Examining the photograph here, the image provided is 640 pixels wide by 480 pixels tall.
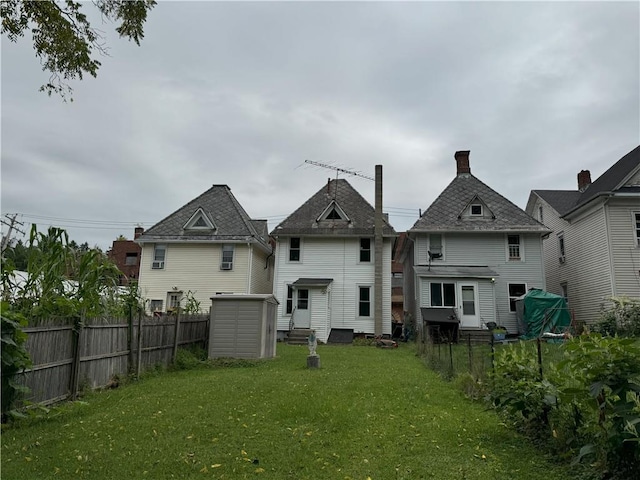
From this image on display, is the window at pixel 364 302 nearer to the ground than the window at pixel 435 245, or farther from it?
nearer to the ground

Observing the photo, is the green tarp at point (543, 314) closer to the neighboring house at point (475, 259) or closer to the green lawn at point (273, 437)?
the neighboring house at point (475, 259)

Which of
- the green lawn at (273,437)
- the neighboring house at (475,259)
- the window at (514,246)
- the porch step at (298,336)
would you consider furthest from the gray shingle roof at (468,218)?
the green lawn at (273,437)

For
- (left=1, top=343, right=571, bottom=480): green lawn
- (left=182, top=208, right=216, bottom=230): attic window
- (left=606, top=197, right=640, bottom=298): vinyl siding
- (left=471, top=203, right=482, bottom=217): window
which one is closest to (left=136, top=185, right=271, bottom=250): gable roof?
(left=182, top=208, right=216, bottom=230): attic window

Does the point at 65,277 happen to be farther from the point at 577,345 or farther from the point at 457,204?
the point at 457,204

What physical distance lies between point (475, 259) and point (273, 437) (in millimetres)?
20129

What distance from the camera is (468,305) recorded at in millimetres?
21844

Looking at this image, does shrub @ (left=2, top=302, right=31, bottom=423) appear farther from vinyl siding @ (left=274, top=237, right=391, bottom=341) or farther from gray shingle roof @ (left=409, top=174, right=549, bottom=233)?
gray shingle roof @ (left=409, top=174, right=549, bottom=233)

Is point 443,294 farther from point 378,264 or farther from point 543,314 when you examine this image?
point 543,314

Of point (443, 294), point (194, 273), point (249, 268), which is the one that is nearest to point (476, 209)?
point (443, 294)

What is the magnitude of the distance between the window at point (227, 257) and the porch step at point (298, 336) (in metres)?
6.30

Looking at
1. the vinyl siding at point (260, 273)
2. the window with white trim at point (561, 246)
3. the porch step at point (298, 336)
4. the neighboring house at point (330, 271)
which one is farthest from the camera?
the vinyl siding at point (260, 273)

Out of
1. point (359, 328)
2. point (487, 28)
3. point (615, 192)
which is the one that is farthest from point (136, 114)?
point (615, 192)

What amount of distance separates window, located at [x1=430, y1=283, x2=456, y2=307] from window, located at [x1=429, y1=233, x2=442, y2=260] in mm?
1907

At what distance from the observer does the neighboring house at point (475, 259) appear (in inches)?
858
